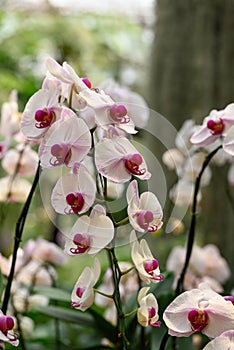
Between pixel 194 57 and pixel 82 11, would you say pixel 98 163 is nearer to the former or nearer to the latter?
pixel 194 57

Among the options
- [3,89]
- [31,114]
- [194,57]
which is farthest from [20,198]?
[3,89]

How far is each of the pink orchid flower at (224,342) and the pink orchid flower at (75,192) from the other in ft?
0.40

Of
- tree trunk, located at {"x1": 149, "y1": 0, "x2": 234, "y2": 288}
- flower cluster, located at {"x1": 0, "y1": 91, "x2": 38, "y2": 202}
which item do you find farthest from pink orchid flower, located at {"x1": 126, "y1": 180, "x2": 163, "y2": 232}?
tree trunk, located at {"x1": 149, "y1": 0, "x2": 234, "y2": 288}

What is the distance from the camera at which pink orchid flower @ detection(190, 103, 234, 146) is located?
0.52 meters

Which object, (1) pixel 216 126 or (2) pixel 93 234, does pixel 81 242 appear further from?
(1) pixel 216 126

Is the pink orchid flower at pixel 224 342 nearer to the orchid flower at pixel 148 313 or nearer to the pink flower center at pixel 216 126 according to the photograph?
the orchid flower at pixel 148 313

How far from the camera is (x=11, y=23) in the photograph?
13.5ft

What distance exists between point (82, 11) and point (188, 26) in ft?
8.75

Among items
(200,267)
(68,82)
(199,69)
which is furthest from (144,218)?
(199,69)

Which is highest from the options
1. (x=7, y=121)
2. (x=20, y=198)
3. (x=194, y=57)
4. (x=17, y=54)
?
(x=7, y=121)

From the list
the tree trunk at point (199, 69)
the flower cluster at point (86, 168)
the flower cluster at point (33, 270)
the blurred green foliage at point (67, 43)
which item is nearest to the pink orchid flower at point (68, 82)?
the flower cluster at point (86, 168)

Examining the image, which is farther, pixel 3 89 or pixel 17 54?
pixel 17 54

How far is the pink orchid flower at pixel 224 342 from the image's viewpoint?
38 centimetres

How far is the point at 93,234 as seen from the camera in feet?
1.37
